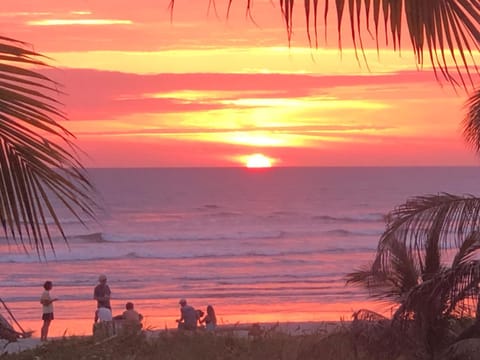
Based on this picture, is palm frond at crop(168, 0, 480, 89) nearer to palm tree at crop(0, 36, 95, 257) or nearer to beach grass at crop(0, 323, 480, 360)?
palm tree at crop(0, 36, 95, 257)

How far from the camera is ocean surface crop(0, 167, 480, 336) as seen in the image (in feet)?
107

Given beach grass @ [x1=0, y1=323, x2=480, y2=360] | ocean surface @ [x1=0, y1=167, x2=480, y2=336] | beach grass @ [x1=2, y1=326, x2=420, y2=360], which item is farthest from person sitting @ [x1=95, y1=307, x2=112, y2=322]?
beach grass @ [x1=2, y1=326, x2=420, y2=360]

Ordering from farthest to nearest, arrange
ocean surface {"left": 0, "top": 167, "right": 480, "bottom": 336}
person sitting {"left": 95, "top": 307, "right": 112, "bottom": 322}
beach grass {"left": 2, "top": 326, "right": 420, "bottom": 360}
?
ocean surface {"left": 0, "top": 167, "right": 480, "bottom": 336} < person sitting {"left": 95, "top": 307, "right": 112, "bottom": 322} < beach grass {"left": 2, "top": 326, "right": 420, "bottom": 360}

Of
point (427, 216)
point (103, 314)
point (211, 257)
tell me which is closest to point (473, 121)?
point (427, 216)

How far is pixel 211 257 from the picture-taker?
166 ft

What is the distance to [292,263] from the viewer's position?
48.0 m

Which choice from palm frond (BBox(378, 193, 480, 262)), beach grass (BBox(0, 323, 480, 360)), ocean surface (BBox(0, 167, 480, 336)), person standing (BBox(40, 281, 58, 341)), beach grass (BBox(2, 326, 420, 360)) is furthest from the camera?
ocean surface (BBox(0, 167, 480, 336))

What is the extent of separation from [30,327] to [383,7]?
27.4 m

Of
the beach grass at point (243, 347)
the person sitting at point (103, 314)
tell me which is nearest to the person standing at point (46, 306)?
the person sitting at point (103, 314)

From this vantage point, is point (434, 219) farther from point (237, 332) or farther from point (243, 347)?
point (237, 332)

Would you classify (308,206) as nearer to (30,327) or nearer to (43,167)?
(30,327)

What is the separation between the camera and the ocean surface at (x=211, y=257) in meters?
32.6

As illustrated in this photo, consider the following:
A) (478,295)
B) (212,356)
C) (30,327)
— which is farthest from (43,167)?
(30,327)

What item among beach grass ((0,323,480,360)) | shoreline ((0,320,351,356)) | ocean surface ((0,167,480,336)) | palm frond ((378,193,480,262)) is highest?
ocean surface ((0,167,480,336))
